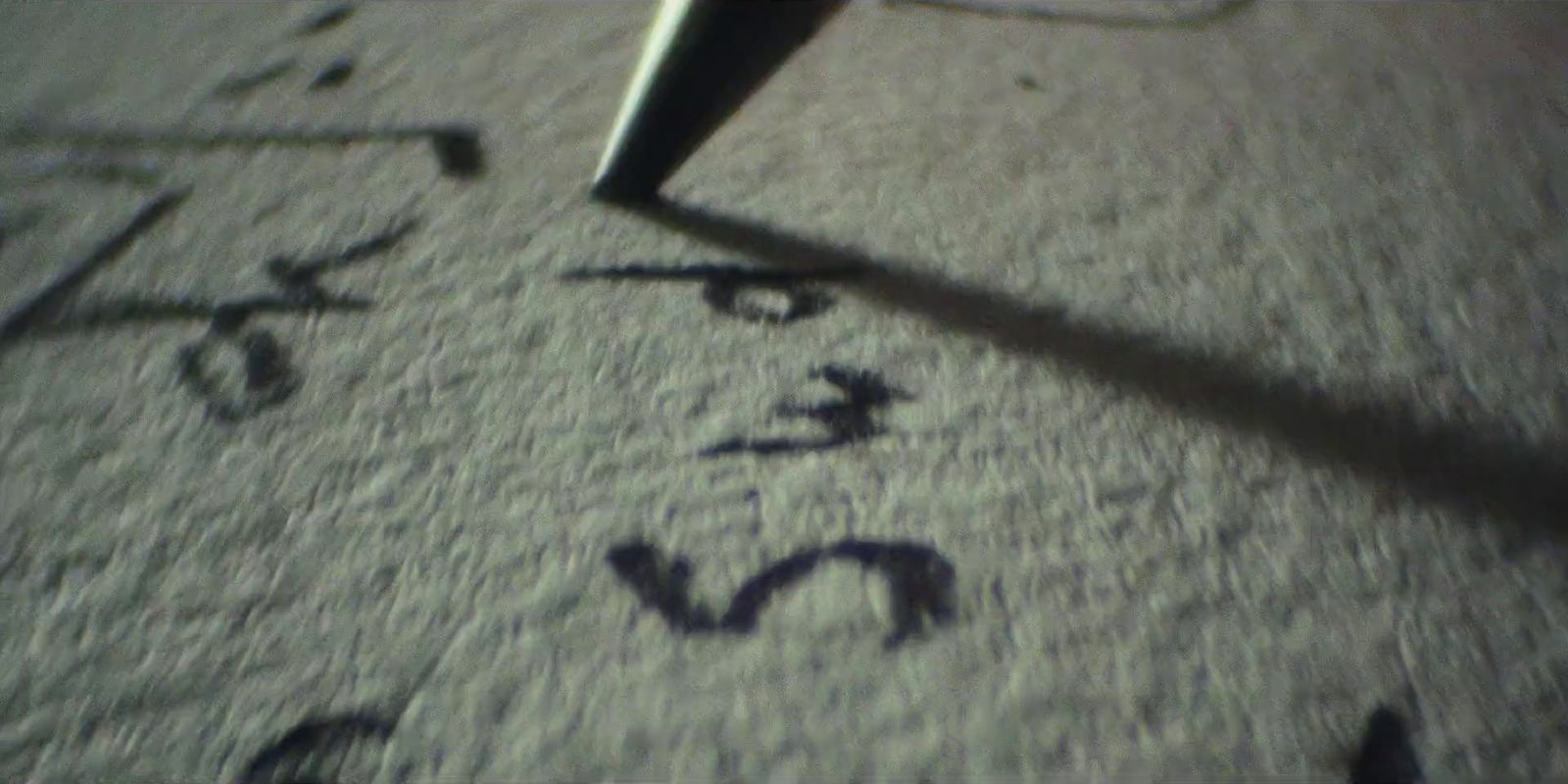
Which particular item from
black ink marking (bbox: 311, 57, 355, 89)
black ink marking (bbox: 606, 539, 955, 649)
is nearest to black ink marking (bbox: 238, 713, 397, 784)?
black ink marking (bbox: 606, 539, 955, 649)

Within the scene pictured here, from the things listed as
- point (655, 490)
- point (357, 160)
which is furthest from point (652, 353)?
point (357, 160)

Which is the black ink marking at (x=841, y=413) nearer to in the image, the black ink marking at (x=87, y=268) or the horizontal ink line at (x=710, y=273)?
the horizontal ink line at (x=710, y=273)

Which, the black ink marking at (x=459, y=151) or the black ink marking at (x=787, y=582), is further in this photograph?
the black ink marking at (x=459, y=151)

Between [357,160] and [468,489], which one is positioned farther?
[357,160]

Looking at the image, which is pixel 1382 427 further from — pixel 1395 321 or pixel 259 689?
pixel 259 689

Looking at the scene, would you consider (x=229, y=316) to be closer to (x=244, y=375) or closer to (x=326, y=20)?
(x=244, y=375)

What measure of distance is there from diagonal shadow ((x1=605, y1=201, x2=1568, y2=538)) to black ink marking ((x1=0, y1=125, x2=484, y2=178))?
13 cm

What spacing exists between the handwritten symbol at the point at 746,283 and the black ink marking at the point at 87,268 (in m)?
0.14

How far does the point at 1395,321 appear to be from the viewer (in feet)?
0.85

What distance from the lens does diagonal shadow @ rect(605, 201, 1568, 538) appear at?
0.72ft

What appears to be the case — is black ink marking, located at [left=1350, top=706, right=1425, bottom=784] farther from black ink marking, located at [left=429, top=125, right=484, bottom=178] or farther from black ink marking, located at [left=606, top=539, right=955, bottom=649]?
black ink marking, located at [left=429, top=125, right=484, bottom=178]

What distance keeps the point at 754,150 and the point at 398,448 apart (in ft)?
0.51

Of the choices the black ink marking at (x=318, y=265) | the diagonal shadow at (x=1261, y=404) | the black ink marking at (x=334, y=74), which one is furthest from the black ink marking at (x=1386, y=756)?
the black ink marking at (x=334, y=74)

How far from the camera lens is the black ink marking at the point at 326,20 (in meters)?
0.42
